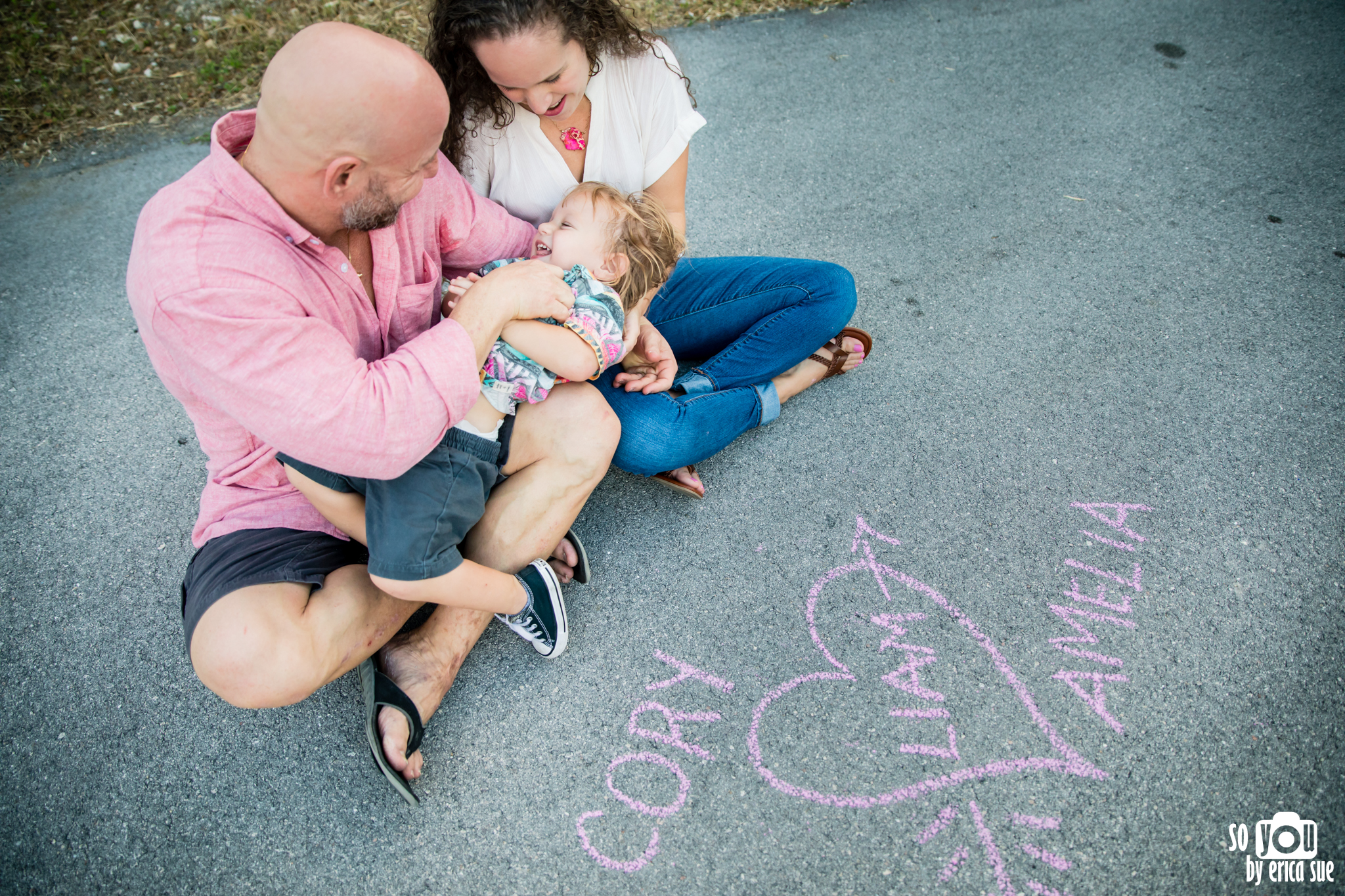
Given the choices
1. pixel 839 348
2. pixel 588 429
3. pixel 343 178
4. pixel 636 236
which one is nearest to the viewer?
pixel 343 178

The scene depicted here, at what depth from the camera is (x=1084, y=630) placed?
1.80 metres

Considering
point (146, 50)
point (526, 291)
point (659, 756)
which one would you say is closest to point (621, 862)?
point (659, 756)

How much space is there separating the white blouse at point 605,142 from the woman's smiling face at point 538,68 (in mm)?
145

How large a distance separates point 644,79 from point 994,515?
1552 millimetres

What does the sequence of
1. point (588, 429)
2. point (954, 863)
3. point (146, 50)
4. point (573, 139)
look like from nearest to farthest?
point (954, 863)
point (588, 429)
point (573, 139)
point (146, 50)

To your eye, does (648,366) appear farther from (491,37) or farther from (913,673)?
(913,673)

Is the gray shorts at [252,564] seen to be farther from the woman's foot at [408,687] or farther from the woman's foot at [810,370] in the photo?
the woman's foot at [810,370]

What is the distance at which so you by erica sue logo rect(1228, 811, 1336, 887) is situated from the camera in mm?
1444

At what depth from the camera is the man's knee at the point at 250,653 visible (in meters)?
1.43

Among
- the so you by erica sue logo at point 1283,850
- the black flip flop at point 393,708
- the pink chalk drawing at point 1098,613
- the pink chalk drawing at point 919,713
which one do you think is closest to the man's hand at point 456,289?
the black flip flop at point 393,708

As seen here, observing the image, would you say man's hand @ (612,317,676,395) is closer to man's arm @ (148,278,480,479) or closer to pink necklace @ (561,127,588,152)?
pink necklace @ (561,127,588,152)

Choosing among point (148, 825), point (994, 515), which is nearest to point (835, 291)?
point (994, 515)

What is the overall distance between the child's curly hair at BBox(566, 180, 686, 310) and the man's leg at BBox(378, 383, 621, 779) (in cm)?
36

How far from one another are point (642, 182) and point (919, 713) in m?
1.59
